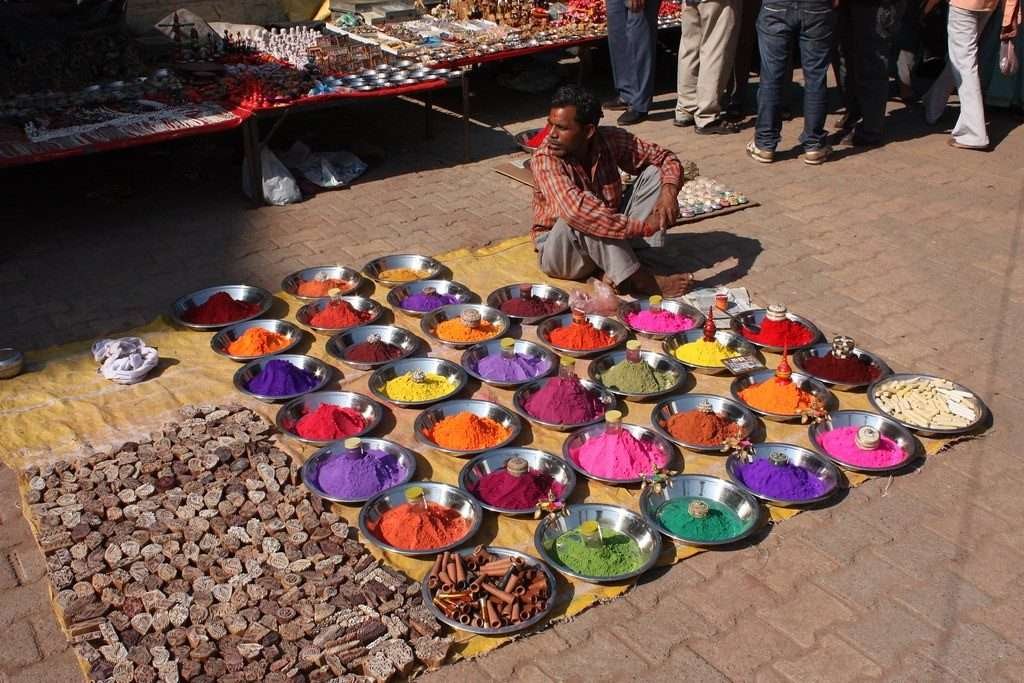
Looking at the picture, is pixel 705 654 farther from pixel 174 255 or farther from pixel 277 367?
pixel 174 255

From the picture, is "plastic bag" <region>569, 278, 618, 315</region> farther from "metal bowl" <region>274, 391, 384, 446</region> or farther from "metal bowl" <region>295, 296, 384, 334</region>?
"metal bowl" <region>274, 391, 384, 446</region>

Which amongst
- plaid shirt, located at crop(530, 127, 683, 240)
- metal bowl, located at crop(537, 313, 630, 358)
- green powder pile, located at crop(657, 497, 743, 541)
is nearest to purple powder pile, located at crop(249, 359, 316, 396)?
metal bowl, located at crop(537, 313, 630, 358)

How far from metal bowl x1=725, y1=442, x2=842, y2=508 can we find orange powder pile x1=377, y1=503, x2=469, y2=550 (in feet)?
3.83

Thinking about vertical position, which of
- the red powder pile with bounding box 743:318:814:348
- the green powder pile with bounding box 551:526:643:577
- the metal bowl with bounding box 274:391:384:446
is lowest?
the metal bowl with bounding box 274:391:384:446

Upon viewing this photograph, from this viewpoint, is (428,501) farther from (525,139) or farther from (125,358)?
(525,139)

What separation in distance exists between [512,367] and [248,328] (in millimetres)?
1461

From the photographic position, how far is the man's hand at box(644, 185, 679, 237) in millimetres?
5738

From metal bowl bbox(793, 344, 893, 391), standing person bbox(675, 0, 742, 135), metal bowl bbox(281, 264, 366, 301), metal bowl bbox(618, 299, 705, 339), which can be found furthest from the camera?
standing person bbox(675, 0, 742, 135)

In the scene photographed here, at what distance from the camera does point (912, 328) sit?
581 centimetres

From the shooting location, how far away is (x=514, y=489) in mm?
4289

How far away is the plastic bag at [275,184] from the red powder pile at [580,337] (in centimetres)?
266

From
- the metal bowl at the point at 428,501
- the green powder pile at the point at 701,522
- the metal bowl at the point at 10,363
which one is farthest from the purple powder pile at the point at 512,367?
the metal bowl at the point at 10,363

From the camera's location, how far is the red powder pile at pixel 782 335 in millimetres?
5492

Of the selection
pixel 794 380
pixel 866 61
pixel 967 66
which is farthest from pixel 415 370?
pixel 967 66
